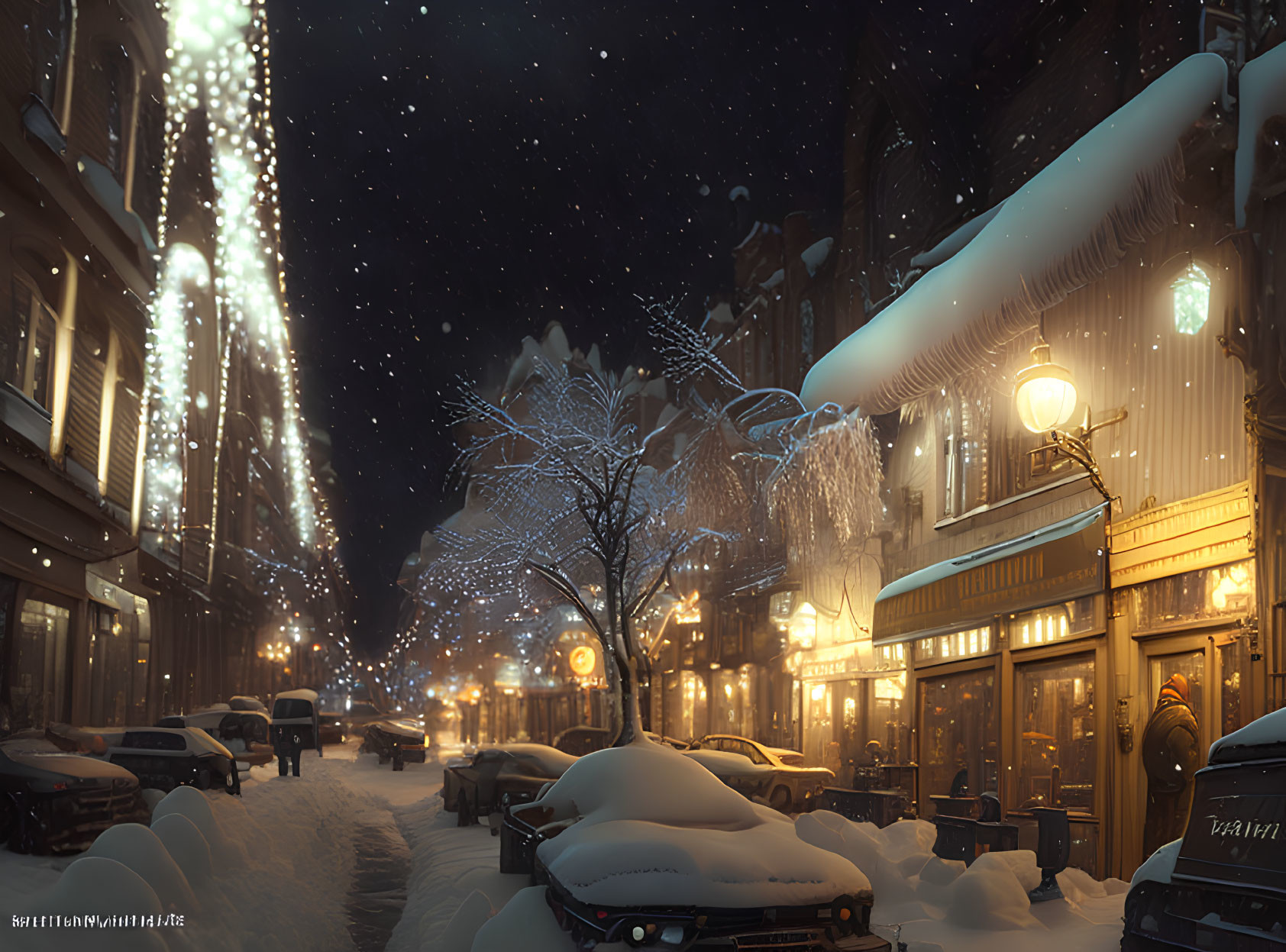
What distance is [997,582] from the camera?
16594 mm

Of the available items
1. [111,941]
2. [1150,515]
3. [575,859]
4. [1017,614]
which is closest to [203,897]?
[111,941]

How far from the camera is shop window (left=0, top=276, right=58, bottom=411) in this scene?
14.3m

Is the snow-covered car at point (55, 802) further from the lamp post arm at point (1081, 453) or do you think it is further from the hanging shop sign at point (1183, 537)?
the hanging shop sign at point (1183, 537)

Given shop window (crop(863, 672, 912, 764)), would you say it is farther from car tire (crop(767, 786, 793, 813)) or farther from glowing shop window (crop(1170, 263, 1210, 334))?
glowing shop window (crop(1170, 263, 1210, 334))

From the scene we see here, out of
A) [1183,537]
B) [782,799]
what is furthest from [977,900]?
[782,799]

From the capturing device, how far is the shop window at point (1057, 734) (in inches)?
556

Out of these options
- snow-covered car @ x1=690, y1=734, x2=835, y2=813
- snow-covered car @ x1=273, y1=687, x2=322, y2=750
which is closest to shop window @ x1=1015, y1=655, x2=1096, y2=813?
snow-covered car @ x1=690, y1=734, x2=835, y2=813

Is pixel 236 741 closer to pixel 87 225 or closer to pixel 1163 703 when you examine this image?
pixel 87 225

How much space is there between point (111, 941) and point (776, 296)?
28.6 metres

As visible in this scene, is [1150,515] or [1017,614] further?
[1017,614]

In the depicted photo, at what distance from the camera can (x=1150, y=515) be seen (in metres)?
12.7

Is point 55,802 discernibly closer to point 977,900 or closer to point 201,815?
point 201,815

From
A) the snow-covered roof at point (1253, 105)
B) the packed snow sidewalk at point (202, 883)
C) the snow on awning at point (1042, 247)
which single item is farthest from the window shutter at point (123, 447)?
the snow-covered roof at point (1253, 105)

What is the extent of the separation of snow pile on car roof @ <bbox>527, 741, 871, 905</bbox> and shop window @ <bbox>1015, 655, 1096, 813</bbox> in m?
7.43
